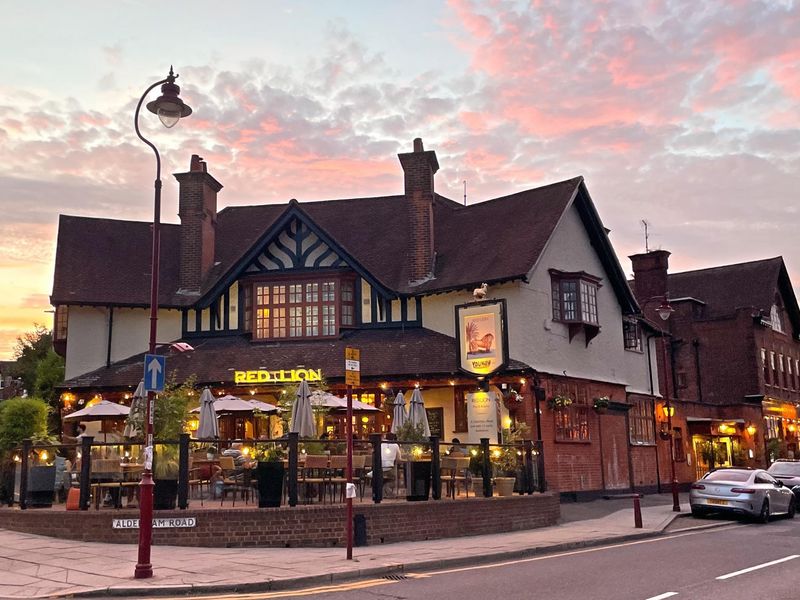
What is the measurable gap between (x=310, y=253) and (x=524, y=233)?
750cm

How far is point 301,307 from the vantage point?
28.9 meters

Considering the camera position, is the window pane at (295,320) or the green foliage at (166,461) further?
the window pane at (295,320)

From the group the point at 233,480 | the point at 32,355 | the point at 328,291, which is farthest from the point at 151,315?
the point at 32,355

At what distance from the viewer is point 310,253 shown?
29.2m

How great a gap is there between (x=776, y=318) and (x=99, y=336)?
117ft

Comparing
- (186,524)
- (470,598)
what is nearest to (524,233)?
(186,524)

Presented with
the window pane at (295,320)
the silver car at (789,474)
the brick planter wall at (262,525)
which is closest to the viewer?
the brick planter wall at (262,525)

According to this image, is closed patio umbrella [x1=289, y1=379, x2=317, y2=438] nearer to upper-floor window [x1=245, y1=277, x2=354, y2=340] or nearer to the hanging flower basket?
upper-floor window [x1=245, y1=277, x2=354, y2=340]

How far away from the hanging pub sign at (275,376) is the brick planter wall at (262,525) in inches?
381

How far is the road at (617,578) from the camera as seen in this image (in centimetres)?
1045

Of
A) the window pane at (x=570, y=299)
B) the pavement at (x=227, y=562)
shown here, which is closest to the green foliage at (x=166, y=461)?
the pavement at (x=227, y=562)

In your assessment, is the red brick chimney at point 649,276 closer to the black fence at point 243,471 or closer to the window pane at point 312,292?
the window pane at point 312,292

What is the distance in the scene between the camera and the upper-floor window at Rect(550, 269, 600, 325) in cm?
2781

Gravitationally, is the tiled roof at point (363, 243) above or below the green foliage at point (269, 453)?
above
